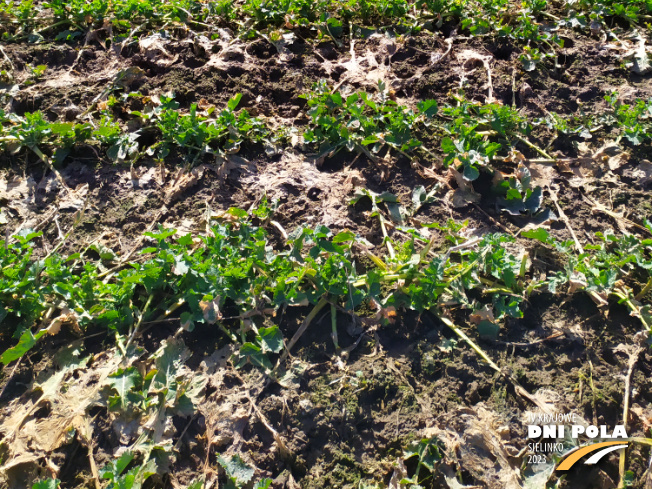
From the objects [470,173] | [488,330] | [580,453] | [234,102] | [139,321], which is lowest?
[580,453]

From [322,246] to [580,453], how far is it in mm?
1333

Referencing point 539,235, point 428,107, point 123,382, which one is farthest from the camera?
point 428,107

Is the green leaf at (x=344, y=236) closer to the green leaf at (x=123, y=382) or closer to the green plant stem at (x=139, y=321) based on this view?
the green plant stem at (x=139, y=321)

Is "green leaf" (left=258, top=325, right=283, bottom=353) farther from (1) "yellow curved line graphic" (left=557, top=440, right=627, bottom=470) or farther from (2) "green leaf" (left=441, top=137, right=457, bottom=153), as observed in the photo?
(2) "green leaf" (left=441, top=137, right=457, bottom=153)

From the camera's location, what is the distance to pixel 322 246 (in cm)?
242

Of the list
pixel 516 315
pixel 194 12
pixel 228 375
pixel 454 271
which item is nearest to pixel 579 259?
pixel 516 315

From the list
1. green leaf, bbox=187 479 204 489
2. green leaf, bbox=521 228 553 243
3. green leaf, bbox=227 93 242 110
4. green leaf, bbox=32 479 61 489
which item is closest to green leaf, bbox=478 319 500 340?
green leaf, bbox=521 228 553 243

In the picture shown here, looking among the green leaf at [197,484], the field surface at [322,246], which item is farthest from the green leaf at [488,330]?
the green leaf at [197,484]

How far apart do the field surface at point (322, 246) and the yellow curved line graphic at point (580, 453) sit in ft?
0.11

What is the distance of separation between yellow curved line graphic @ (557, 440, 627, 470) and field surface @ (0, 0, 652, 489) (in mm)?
33

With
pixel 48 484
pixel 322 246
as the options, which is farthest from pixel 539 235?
pixel 48 484

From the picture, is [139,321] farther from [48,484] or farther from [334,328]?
[334,328]

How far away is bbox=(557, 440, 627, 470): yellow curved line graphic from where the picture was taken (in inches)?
76.4

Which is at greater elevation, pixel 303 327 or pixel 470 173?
pixel 470 173
